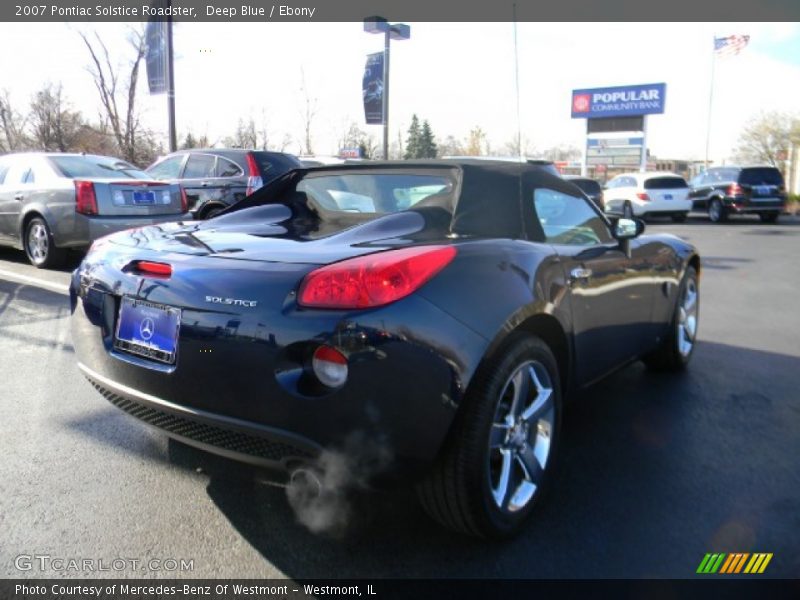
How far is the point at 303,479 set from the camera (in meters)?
2.21

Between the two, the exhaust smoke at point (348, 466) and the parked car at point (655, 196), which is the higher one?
the parked car at point (655, 196)

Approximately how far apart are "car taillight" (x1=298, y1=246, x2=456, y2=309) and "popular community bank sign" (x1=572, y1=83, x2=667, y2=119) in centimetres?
3325

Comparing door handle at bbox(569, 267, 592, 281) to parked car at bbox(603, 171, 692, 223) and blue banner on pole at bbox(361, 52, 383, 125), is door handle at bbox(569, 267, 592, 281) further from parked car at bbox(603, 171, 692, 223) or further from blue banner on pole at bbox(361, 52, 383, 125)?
blue banner on pole at bbox(361, 52, 383, 125)

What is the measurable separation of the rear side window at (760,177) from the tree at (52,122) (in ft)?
102

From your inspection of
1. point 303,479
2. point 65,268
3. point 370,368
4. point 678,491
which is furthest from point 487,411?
point 65,268

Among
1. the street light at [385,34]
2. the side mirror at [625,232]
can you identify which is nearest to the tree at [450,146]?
the street light at [385,34]

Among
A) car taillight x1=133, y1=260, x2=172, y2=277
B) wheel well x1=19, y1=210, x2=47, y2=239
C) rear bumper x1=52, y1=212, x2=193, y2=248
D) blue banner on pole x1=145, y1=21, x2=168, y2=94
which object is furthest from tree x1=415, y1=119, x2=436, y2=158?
car taillight x1=133, y1=260, x2=172, y2=277

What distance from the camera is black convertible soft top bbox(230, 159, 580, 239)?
9.32ft

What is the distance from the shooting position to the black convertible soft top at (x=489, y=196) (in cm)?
284

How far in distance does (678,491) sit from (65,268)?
7545 mm

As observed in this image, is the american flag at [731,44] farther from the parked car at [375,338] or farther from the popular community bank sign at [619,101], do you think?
the parked car at [375,338]

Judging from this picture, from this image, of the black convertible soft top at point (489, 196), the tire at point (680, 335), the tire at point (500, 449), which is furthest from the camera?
the tire at point (680, 335)

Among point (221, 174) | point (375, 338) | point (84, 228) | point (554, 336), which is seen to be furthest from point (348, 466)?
point (221, 174)

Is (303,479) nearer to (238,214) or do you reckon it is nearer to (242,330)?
(242,330)
